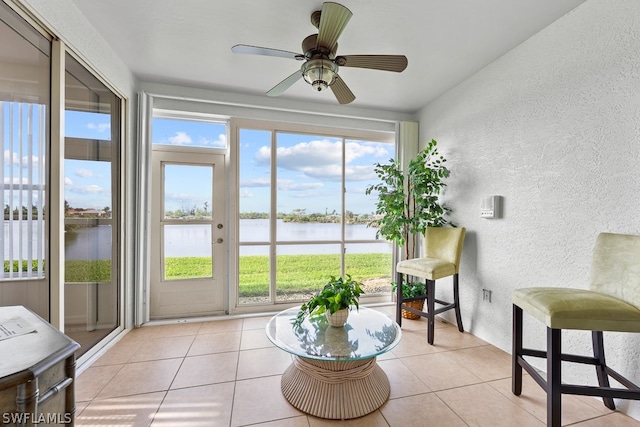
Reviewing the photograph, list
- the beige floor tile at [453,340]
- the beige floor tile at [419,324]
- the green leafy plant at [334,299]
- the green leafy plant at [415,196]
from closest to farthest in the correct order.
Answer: the green leafy plant at [334,299]
the beige floor tile at [453,340]
the beige floor tile at [419,324]
the green leafy plant at [415,196]

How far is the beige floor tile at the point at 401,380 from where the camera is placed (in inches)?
73.0

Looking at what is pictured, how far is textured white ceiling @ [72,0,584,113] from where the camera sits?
186 cm

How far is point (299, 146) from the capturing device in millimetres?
3500

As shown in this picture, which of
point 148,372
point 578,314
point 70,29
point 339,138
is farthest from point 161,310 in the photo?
point 578,314

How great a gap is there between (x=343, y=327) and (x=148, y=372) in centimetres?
152

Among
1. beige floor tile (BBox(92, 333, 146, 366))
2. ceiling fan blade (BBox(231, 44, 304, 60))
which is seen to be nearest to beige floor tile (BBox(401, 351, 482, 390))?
beige floor tile (BBox(92, 333, 146, 366))

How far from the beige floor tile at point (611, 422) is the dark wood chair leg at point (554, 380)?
30 cm

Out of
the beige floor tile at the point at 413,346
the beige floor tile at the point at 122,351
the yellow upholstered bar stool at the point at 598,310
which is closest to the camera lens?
the yellow upholstered bar stool at the point at 598,310

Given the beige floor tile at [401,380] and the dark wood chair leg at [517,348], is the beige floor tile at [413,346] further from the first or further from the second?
the dark wood chair leg at [517,348]

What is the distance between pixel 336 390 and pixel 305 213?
218 centimetres

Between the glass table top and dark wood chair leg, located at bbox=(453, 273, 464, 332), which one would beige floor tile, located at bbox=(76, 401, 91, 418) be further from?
dark wood chair leg, located at bbox=(453, 273, 464, 332)

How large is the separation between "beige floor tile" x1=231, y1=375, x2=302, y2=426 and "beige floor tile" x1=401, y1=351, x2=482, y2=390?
98 centimetres

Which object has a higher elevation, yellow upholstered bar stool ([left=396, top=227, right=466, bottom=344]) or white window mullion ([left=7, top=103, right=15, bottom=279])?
white window mullion ([left=7, top=103, right=15, bottom=279])

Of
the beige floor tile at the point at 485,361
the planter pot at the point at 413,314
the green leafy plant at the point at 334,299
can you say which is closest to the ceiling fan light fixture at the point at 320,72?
the green leafy plant at the point at 334,299
